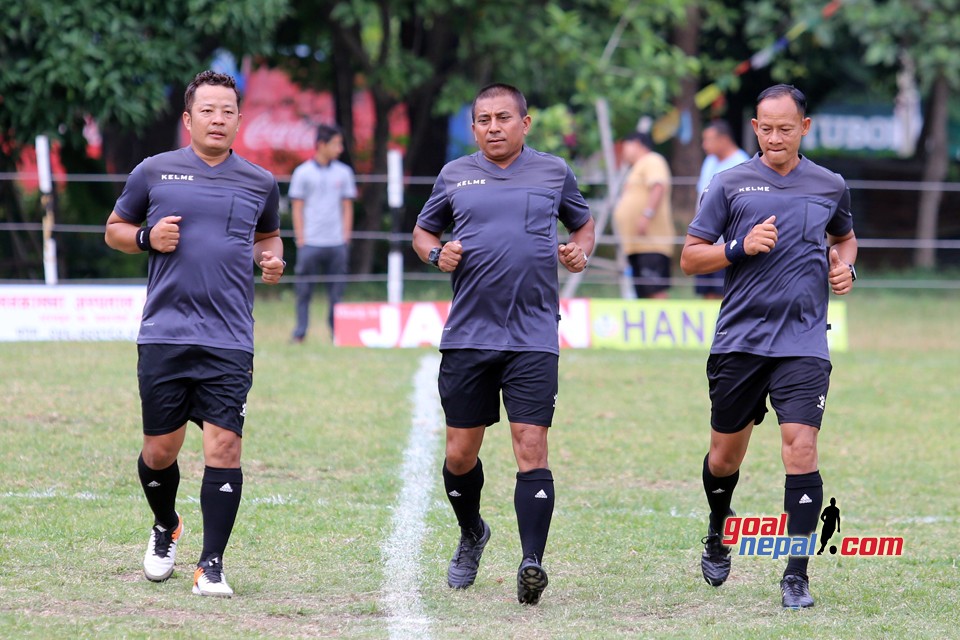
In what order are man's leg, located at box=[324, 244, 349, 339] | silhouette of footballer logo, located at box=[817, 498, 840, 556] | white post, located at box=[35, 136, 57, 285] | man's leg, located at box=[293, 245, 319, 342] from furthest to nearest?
1. white post, located at box=[35, 136, 57, 285]
2. man's leg, located at box=[324, 244, 349, 339]
3. man's leg, located at box=[293, 245, 319, 342]
4. silhouette of footballer logo, located at box=[817, 498, 840, 556]

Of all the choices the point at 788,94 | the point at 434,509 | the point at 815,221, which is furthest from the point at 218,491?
the point at 788,94

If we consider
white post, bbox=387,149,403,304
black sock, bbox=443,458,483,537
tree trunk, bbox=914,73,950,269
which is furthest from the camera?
tree trunk, bbox=914,73,950,269

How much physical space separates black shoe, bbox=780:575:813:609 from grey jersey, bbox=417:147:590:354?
52.9 inches

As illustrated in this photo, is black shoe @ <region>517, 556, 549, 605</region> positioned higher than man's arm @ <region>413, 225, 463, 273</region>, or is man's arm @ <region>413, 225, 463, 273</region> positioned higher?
man's arm @ <region>413, 225, 463, 273</region>

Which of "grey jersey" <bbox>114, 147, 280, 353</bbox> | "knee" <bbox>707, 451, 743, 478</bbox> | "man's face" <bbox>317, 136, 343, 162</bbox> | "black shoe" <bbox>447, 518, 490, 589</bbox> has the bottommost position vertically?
"black shoe" <bbox>447, 518, 490, 589</bbox>

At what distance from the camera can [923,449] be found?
9594 mm

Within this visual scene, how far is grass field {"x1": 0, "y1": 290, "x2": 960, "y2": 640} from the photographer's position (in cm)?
543

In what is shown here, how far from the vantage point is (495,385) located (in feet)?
19.5

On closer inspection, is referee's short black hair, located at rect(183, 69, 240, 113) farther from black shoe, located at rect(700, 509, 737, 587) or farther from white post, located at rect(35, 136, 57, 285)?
white post, located at rect(35, 136, 57, 285)

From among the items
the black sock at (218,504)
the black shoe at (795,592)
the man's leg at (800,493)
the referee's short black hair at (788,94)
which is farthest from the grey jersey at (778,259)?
the black sock at (218,504)

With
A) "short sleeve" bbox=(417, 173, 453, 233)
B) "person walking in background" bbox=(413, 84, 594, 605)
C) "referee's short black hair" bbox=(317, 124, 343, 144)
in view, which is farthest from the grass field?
"referee's short black hair" bbox=(317, 124, 343, 144)

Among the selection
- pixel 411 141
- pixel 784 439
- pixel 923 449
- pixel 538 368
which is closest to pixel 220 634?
pixel 538 368

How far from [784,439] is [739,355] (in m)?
0.41

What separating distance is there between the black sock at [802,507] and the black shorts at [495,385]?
1.04 m
